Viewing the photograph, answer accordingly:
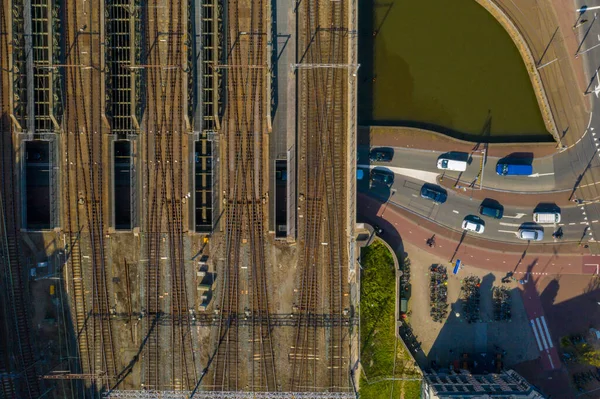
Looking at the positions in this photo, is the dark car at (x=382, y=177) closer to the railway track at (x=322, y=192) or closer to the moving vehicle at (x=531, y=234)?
the railway track at (x=322, y=192)

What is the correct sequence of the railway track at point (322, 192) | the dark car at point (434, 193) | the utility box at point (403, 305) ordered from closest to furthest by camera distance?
the railway track at point (322, 192) → the dark car at point (434, 193) → the utility box at point (403, 305)

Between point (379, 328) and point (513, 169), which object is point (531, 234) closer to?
point (513, 169)

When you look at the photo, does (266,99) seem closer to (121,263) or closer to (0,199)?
(121,263)

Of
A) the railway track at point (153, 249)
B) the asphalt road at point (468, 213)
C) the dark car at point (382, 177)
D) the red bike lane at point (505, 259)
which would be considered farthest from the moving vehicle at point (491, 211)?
the railway track at point (153, 249)

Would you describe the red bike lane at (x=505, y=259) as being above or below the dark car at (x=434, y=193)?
below

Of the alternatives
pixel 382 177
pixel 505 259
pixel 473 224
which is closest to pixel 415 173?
pixel 382 177

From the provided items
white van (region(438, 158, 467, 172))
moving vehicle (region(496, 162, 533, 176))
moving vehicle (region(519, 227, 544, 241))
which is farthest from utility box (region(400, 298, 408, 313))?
moving vehicle (region(496, 162, 533, 176))
